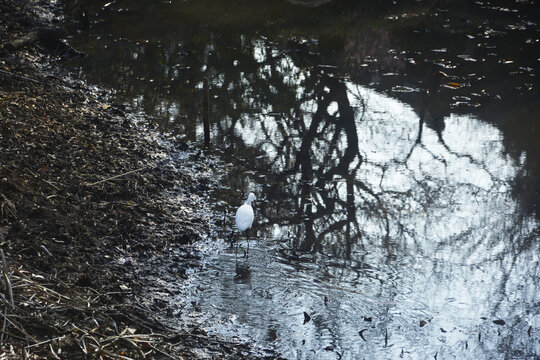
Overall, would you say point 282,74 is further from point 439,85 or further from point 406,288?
point 406,288

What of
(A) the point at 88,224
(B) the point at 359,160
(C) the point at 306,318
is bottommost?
(C) the point at 306,318

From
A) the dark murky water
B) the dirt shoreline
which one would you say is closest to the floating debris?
the dark murky water

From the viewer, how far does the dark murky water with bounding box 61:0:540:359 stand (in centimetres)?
593

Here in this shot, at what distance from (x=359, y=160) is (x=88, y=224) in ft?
16.9

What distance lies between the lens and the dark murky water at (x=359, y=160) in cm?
593

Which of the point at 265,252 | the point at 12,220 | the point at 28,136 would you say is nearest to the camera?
the point at 12,220

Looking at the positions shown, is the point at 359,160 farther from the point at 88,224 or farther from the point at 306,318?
the point at 88,224

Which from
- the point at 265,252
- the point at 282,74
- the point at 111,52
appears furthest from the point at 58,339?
the point at 111,52

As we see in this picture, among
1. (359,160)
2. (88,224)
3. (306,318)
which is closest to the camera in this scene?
(306,318)

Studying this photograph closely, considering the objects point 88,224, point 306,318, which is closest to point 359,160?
point 306,318

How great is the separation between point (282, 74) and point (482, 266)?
8.56 meters

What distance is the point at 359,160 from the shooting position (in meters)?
10.0

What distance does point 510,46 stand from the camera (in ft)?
55.5

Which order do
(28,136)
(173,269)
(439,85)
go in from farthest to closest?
(439,85)
(28,136)
(173,269)
